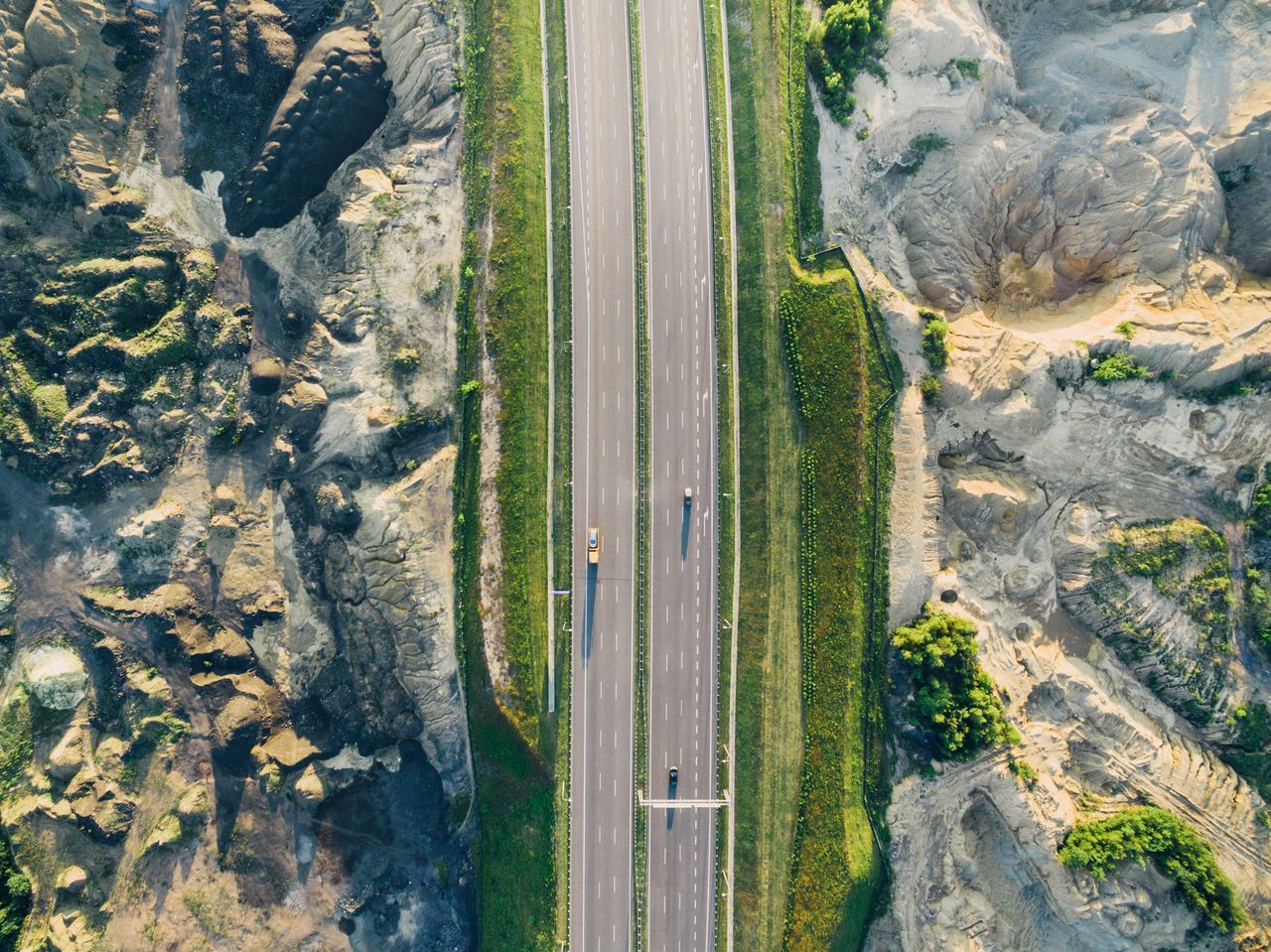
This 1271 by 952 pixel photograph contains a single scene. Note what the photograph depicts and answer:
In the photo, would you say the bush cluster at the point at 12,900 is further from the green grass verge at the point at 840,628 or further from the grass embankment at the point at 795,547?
the green grass verge at the point at 840,628

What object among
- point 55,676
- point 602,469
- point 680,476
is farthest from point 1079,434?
point 55,676

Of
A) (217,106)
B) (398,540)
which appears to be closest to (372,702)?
(398,540)

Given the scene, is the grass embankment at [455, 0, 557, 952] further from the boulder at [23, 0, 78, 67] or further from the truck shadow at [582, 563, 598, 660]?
the boulder at [23, 0, 78, 67]

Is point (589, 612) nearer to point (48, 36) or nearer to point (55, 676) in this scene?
point (55, 676)

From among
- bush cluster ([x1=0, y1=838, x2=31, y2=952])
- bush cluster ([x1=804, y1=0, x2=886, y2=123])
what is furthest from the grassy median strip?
bush cluster ([x1=0, y1=838, x2=31, y2=952])

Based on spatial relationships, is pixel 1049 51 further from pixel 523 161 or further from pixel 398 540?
pixel 398 540

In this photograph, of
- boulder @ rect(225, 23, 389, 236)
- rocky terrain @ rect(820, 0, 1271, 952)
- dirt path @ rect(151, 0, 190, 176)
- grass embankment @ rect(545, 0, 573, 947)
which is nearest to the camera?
rocky terrain @ rect(820, 0, 1271, 952)

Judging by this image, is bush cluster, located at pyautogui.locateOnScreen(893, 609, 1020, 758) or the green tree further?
the green tree
